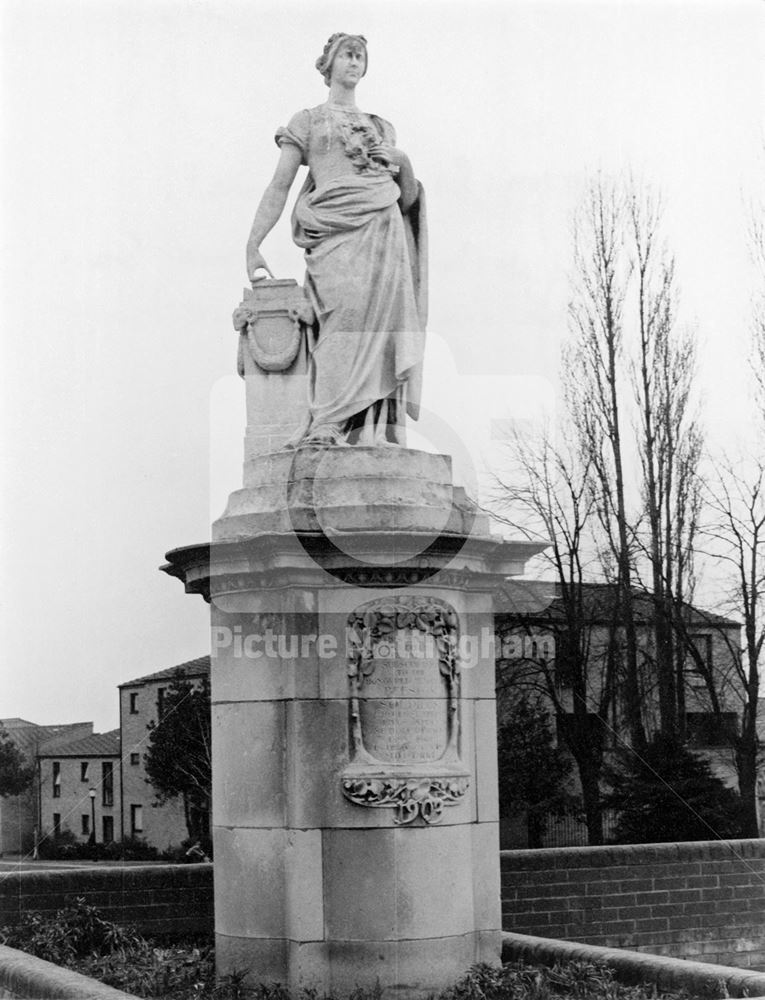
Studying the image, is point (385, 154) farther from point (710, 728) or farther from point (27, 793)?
point (27, 793)

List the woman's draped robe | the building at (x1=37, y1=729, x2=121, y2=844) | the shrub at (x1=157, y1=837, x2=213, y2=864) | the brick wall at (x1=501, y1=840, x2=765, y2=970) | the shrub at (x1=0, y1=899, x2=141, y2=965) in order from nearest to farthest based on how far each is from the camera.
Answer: the woman's draped robe
the shrub at (x1=0, y1=899, x2=141, y2=965)
the brick wall at (x1=501, y1=840, x2=765, y2=970)
the shrub at (x1=157, y1=837, x2=213, y2=864)
the building at (x1=37, y1=729, x2=121, y2=844)

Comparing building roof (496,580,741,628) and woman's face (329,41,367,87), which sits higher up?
woman's face (329,41,367,87)

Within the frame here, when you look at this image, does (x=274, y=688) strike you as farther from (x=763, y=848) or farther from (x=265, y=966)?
(x=763, y=848)

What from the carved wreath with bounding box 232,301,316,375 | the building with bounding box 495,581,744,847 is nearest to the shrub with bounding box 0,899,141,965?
the carved wreath with bounding box 232,301,316,375

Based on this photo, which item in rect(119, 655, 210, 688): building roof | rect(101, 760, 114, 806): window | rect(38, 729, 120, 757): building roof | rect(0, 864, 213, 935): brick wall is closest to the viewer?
rect(0, 864, 213, 935): brick wall

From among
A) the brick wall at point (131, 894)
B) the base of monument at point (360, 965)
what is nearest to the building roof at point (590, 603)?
the brick wall at point (131, 894)

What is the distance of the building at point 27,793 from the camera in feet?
175

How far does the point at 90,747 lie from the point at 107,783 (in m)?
1.80

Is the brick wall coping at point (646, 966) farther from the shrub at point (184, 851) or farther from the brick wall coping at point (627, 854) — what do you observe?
the shrub at point (184, 851)

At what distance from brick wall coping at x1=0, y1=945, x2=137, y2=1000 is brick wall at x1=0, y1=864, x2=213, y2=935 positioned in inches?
106

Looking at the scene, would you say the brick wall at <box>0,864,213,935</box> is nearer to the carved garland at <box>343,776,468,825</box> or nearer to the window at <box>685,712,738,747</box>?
the carved garland at <box>343,776,468,825</box>

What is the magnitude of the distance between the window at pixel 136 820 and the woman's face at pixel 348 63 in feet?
127

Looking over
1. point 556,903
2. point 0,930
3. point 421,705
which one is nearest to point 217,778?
point 421,705

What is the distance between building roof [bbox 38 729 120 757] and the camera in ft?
171
